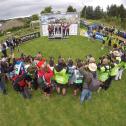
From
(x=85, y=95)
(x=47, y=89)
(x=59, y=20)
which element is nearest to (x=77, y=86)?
(x=85, y=95)

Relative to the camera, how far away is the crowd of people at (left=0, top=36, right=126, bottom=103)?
1240cm

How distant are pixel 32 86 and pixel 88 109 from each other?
3466 mm

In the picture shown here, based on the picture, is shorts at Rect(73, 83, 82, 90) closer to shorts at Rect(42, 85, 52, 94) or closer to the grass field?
the grass field

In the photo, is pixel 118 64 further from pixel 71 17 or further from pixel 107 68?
pixel 71 17

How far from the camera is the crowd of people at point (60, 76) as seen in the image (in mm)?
12398

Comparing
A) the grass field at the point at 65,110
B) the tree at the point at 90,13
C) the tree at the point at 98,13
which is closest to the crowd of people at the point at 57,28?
the grass field at the point at 65,110

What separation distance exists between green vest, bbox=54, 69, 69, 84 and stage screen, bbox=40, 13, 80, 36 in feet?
64.5

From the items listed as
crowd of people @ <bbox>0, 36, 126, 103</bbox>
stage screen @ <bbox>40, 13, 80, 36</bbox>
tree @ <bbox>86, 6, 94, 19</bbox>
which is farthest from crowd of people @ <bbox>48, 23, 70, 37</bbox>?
tree @ <bbox>86, 6, 94, 19</bbox>

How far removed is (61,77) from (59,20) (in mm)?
19984

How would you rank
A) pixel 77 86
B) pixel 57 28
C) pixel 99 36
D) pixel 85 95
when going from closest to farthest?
1. pixel 85 95
2. pixel 77 86
3. pixel 99 36
4. pixel 57 28

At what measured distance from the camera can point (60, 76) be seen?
12.8 meters

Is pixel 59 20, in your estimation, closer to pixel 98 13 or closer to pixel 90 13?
pixel 90 13

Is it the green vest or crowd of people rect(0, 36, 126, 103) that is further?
the green vest

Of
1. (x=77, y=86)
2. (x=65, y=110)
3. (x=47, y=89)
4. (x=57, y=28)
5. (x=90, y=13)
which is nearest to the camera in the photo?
(x=65, y=110)
